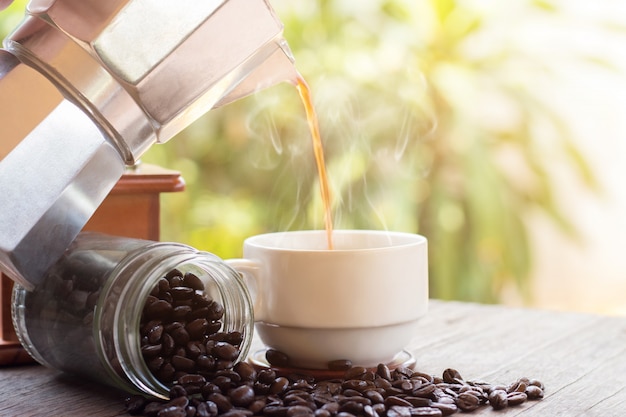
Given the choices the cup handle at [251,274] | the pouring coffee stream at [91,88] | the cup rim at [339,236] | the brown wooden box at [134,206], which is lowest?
the cup handle at [251,274]

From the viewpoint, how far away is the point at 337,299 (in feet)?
2.83

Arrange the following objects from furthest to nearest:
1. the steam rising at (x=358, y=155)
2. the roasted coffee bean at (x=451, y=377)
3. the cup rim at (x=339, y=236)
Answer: the steam rising at (x=358, y=155) < the cup rim at (x=339, y=236) < the roasted coffee bean at (x=451, y=377)

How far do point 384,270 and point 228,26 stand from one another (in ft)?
0.98

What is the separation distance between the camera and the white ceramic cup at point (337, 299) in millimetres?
864

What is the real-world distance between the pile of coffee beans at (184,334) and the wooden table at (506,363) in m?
0.06

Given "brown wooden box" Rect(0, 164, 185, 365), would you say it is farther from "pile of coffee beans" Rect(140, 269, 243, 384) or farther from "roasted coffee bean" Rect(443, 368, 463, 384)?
"roasted coffee bean" Rect(443, 368, 463, 384)

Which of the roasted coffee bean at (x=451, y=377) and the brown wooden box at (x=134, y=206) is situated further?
the brown wooden box at (x=134, y=206)

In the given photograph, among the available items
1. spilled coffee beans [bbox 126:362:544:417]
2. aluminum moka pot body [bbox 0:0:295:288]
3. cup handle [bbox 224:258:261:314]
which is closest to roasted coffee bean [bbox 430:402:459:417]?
spilled coffee beans [bbox 126:362:544:417]

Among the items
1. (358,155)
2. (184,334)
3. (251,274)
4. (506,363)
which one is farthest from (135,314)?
(358,155)

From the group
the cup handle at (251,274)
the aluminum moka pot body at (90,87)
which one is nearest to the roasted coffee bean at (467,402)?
the cup handle at (251,274)

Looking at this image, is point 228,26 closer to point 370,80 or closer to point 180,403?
point 180,403

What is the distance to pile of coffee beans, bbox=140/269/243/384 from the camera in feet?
2.62

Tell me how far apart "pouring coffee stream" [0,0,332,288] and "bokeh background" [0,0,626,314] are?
1.53 m

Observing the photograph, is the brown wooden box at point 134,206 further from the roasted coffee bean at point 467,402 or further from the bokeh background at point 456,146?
the bokeh background at point 456,146
